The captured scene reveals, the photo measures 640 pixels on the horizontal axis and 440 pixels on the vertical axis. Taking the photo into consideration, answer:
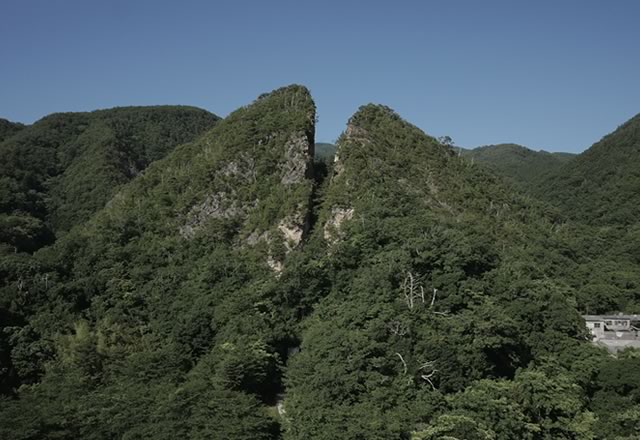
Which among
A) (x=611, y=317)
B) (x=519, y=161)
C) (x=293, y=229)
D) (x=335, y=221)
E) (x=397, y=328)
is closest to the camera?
A: (x=397, y=328)

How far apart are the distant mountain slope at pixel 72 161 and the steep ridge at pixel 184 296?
16.2 metres

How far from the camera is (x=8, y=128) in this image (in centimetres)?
10094

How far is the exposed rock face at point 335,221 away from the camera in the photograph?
4742 cm

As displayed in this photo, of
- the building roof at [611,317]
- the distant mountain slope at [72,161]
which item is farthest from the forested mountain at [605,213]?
the distant mountain slope at [72,161]

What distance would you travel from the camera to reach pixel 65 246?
45500mm

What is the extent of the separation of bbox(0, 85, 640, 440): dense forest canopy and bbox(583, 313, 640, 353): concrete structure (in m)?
3.33

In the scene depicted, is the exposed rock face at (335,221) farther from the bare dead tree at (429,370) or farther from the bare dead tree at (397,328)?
the bare dead tree at (429,370)

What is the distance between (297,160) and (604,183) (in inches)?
2261

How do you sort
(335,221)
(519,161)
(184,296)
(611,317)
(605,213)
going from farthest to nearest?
(519,161)
(605,213)
(335,221)
(611,317)
(184,296)

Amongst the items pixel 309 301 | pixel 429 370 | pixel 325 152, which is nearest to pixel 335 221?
pixel 309 301

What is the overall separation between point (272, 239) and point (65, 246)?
15.9 m

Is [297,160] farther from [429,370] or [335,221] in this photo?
[429,370]

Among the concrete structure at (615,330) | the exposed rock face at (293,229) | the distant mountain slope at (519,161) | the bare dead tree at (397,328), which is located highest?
the distant mountain slope at (519,161)

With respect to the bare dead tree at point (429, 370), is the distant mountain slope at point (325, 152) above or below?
above
